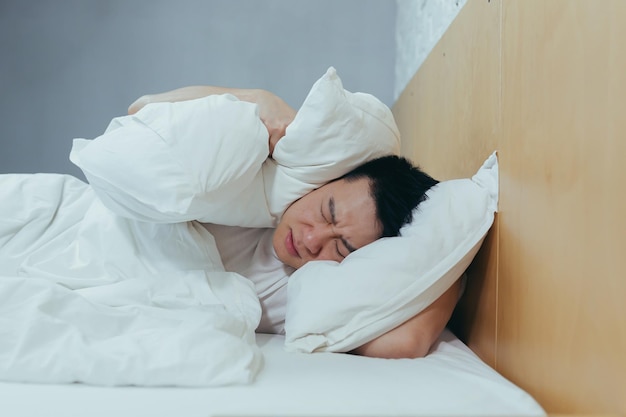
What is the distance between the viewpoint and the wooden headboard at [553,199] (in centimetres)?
55

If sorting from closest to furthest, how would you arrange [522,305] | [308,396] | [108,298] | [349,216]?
[308,396]
[522,305]
[108,298]
[349,216]

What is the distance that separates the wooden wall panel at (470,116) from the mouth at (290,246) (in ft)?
1.13

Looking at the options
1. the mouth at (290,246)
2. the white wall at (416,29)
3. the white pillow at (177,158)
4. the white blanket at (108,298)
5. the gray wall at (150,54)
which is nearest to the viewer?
the white blanket at (108,298)

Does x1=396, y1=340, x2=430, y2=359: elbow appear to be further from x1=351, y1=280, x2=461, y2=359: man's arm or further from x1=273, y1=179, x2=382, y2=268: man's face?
x1=273, y1=179, x2=382, y2=268: man's face

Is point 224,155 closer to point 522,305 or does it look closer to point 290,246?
point 290,246

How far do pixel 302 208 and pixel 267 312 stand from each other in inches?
8.8

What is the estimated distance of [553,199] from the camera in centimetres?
70

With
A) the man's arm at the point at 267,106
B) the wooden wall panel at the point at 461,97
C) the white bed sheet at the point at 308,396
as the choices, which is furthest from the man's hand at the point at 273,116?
the white bed sheet at the point at 308,396

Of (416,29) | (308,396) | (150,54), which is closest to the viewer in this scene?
(308,396)

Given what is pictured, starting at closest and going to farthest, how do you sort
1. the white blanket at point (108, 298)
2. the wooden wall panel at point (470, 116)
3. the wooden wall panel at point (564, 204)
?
the wooden wall panel at point (564, 204) → the white blanket at point (108, 298) → the wooden wall panel at point (470, 116)

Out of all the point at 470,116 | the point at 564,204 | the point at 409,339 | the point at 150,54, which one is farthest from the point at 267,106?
the point at 150,54

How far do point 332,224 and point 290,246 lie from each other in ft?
0.31

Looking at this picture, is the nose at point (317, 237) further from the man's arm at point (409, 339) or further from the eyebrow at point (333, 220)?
the man's arm at point (409, 339)

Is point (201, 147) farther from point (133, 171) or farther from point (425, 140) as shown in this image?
point (425, 140)
